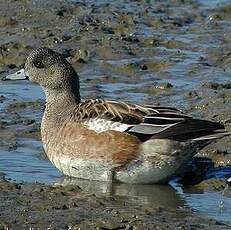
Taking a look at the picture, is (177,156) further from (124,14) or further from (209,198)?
(124,14)

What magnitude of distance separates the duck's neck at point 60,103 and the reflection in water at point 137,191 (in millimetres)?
677

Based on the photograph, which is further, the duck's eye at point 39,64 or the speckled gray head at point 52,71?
the duck's eye at point 39,64

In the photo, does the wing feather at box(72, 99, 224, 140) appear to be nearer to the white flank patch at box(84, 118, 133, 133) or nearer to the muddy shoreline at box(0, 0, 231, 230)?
the white flank patch at box(84, 118, 133, 133)

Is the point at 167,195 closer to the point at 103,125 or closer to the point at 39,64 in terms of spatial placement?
the point at 103,125

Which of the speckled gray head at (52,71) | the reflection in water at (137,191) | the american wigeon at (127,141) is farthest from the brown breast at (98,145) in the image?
the speckled gray head at (52,71)

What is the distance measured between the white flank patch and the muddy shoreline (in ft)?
1.90

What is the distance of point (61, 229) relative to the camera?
26.1 ft

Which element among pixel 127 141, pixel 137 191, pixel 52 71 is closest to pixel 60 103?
pixel 52 71

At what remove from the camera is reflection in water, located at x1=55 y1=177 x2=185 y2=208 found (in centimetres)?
930

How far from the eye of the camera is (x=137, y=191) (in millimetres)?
9688

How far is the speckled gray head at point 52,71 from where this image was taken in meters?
10.7

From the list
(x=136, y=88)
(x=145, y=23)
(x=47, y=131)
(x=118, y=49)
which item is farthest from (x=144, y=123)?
(x=145, y=23)

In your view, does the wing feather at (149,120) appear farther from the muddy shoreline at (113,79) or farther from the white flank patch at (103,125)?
the muddy shoreline at (113,79)

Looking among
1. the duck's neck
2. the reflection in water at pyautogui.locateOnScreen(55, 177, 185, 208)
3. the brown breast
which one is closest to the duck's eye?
the duck's neck
